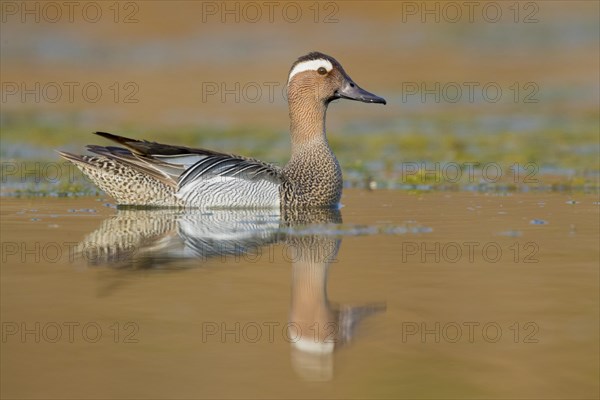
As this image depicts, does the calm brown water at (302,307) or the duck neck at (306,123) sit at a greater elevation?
the duck neck at (306,123)

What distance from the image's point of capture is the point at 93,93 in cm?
2253

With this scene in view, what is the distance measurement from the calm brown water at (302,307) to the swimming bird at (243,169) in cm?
61

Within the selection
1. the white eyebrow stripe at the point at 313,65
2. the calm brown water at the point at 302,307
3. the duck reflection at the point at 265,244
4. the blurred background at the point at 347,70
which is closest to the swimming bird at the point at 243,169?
the white eyebrow stripe at the point at 313,65

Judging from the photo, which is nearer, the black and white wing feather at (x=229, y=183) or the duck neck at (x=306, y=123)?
the black and white wing feather at (x=229, y=183)

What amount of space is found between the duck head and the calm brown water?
1605 millimetres

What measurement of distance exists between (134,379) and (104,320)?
3.29ft

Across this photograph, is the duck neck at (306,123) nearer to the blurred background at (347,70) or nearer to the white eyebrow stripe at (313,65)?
the white eyebrow stripe at (313,65)

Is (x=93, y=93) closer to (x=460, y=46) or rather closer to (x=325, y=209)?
(x=460, y=46)

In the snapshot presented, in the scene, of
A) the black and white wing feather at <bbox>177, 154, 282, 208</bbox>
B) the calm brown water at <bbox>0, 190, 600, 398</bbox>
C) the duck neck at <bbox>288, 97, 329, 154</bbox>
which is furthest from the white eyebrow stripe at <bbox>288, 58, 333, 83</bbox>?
the calm brown water at <bbox>0, 190, 600, 398</bbox>

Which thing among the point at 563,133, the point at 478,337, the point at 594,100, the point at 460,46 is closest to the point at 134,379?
the point at 478,337

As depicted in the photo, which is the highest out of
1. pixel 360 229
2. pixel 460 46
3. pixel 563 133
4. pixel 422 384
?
pixel 460 46

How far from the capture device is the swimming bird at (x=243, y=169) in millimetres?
10820

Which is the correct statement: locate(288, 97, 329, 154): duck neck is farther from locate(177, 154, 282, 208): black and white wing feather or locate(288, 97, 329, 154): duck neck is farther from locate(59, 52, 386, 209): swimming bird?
locate(177, 154, 282, 208): black and white wing feather

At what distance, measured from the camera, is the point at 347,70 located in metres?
24.0
